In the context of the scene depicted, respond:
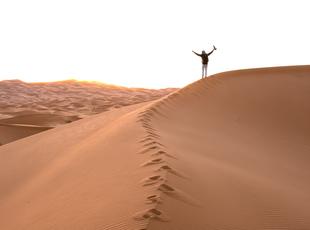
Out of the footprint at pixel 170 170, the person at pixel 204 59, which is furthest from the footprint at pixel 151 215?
the person at pixel 204 59

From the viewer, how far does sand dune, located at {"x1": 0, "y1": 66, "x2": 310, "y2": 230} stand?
2.46 m

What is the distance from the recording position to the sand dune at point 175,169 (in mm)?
2455

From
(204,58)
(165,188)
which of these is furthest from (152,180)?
(204,58)

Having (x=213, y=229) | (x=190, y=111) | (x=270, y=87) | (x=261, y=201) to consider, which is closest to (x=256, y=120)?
(x=190, y=111)

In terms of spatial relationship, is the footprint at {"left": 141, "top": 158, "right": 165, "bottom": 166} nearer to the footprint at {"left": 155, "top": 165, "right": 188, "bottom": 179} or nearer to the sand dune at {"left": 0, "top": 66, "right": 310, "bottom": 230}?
the sand dune at {"left": 0, "top": 66, "right": 310, "bottom": 230}

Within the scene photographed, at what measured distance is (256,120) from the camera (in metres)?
6.29

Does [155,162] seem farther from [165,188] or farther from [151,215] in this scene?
[151,215]

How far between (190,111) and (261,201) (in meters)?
3.33

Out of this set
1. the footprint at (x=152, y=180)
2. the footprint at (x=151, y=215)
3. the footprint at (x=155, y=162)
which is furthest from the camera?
the footprint at (x=155, y=162)

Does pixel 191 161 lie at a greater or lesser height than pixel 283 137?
greater

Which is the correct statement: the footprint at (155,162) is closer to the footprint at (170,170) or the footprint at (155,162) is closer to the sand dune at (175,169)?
the sand dune at (175,169)

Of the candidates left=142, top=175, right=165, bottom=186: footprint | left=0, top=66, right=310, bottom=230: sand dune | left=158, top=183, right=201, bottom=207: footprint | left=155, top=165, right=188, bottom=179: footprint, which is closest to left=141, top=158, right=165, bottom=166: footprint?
left=0, top=66, right=310, bottom=230: sand dune

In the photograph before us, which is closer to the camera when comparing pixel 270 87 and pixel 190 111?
pixel 190 111

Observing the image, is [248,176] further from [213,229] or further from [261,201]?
[213,229]
